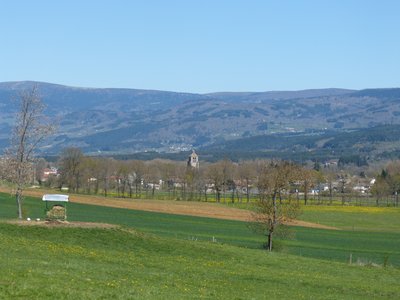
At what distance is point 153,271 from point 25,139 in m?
24.4

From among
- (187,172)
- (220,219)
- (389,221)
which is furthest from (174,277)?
(187,172)

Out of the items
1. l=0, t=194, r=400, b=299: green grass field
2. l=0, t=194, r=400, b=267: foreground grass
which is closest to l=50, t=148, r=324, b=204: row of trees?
l=0, t=194, r=400, b=267: foreground grass

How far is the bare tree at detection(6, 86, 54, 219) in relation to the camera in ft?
178

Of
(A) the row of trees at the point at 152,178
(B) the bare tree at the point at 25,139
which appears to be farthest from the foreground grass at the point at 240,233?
(A) the row of trees at the point at 152,178

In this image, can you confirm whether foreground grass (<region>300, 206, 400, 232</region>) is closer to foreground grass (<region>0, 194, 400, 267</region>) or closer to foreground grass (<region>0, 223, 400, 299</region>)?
foreground grass (<region>0, 194, 400, 267</region>)

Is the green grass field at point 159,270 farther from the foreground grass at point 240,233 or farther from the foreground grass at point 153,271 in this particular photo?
the foreground grass at point 240,233

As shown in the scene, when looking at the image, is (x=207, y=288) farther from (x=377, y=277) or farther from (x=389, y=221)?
(x=389, y=221)

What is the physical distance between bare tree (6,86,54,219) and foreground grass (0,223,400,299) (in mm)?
10168

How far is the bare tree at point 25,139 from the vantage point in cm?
5431

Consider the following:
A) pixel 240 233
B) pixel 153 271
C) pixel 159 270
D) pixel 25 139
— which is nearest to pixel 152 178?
pixel 240 233

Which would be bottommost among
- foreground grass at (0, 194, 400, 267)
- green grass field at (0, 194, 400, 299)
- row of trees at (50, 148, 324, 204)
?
foreground grass at (0, 194, 400, 267)

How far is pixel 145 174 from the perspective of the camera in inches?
6757

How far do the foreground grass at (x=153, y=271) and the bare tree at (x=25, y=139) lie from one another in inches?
400

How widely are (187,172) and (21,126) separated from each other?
118 meters
